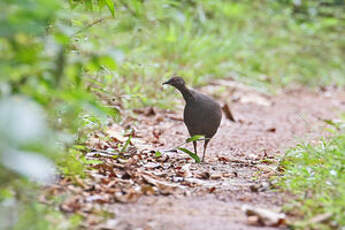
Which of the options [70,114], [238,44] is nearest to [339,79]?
[238,44]

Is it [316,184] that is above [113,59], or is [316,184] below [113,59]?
below

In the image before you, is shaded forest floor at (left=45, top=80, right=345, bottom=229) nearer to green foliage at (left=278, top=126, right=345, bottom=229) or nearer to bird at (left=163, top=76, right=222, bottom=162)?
green foliage at (left=278, top=126, right=345, bottom=229)

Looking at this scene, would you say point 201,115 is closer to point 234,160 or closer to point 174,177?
point 234,160

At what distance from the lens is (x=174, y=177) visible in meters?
3.48

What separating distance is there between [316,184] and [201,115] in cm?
149

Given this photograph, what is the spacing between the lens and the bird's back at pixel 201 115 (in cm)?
432

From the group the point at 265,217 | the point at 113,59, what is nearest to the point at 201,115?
the point at 265,217

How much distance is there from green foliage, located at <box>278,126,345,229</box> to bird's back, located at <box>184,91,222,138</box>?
0.79 m

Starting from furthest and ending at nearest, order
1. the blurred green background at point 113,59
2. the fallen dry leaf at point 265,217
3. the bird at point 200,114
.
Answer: the bird at point 200,114 < the fallen dry leaf at point 265,217 < the blurred green background at point 113,59

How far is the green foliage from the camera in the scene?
8.36 feet

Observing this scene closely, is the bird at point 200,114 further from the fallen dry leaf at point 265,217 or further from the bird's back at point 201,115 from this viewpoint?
the fallen dry leaf at point 265,217

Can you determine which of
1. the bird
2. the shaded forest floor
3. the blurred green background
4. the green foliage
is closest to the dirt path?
the shaded forest floor

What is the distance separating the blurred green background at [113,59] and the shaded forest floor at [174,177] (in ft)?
0.58

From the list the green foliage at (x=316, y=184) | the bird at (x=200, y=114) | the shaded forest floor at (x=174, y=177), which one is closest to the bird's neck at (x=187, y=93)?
the bird at (x=200, y=114)
